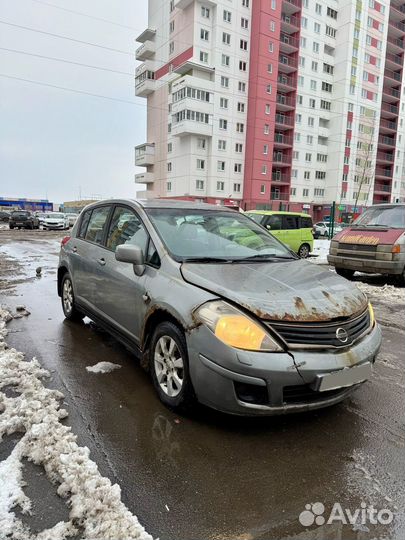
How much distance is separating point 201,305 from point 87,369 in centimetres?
177

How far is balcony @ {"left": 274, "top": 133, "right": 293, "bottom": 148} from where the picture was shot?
5216cm

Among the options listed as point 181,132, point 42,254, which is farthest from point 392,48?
point 42,254

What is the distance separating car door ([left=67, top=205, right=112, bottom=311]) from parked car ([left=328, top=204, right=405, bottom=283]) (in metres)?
6.50

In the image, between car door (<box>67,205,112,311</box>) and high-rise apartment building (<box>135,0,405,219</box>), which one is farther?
high-rise apartment building (<box>135,0,405,219</box>)

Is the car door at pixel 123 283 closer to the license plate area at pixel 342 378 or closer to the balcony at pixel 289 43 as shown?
the license plate area at pixel 342 378

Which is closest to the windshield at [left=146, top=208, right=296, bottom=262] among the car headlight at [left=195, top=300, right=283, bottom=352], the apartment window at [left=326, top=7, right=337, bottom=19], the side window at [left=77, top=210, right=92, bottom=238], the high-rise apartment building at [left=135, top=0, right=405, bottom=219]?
the car headlight at [left=195, top=300, right=283, bottom=352]

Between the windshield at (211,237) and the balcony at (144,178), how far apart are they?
51806 millimetres

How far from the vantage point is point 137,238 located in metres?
3.94

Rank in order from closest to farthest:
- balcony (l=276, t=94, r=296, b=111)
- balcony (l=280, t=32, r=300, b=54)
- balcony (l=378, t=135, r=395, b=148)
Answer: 1. balcony (l=280, t=32, r=300, b=54)
2. balcony (l=276, t=94, r=296, b=111)
3. balcony (l=378, t=135, r=395, b=148)

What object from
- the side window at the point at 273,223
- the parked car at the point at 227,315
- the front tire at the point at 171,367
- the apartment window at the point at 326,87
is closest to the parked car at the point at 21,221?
the side window at the point at 273,223

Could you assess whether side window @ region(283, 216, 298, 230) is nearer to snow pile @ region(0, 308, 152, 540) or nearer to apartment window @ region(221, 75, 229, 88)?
snow pile @ region(0, 308, 152, 540)

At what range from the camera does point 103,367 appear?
13.4 feet

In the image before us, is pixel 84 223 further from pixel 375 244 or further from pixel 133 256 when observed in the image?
pixel 375 244

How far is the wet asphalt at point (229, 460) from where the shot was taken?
2119mm
